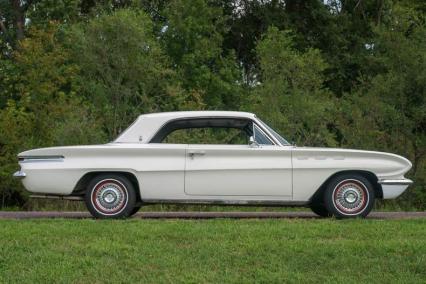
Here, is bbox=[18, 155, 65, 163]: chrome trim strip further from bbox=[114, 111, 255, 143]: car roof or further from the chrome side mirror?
the chrome side mirror

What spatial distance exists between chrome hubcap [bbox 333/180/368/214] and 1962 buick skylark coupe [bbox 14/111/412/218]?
0.04 feet

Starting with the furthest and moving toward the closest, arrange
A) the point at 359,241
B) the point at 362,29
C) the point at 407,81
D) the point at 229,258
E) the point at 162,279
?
the point at 362,29
the point at 407,81
the point at 359,241
the point at 229,258
the point at 162,279

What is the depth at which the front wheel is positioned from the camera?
33.7 ft

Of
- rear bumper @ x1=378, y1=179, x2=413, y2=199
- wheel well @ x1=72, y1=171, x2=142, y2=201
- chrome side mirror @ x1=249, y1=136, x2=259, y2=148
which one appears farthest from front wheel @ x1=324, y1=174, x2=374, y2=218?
wheel well @ x1=72, y1=171, x2=142, y2=201

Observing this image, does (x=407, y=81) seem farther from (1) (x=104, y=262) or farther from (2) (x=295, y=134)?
(1) (x=104, y=262)

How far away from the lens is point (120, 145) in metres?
10.3

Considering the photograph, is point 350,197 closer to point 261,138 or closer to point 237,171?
point 261,138

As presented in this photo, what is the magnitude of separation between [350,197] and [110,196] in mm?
3288

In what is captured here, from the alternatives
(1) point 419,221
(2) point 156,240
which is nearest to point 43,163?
(2) point 156,240

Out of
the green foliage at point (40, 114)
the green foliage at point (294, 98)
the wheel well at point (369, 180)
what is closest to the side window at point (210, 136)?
the wheel well at point (369, 180)

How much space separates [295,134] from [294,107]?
0.77 meters

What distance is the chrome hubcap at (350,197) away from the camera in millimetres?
10297

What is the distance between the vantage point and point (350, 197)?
10336 mm

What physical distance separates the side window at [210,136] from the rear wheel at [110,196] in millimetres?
890
